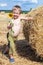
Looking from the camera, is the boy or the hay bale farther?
the boy

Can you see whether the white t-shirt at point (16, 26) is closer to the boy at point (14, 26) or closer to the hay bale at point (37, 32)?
the boy at point (14, 26)

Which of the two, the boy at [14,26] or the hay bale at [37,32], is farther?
the boy at [14,26]

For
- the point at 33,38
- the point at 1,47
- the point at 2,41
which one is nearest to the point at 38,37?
the point at 33,38

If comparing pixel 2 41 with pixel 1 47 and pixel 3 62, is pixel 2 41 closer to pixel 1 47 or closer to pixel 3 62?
pixel 1 47

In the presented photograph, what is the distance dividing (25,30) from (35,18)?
1.76 feet

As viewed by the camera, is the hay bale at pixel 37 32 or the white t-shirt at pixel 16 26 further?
the white t-shirt at pixel 16 26

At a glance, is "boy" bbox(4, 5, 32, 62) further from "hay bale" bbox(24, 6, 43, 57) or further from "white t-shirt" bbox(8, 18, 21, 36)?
"hay bale" bbox(24, 6, 43, 57)

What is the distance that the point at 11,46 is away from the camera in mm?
5684

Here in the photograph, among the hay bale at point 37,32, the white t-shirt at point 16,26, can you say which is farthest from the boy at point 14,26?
the hay bale at point 37,32

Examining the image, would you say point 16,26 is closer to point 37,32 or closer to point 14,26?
point 14,26

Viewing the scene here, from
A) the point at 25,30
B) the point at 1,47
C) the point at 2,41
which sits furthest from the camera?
the point at 2,41

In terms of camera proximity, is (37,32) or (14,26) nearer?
(37,32)

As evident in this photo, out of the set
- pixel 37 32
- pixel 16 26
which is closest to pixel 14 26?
pixel 16 26

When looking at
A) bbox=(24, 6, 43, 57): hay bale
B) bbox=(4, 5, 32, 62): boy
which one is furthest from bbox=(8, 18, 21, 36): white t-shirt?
bbox=(24, 6, 43, 57): hay bale
